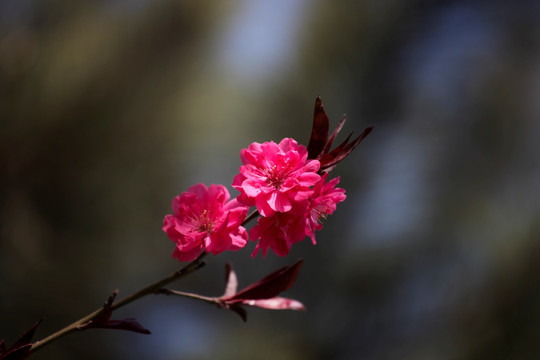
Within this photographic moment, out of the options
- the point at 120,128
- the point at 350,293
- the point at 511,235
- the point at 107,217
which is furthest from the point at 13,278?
the point at 511,235

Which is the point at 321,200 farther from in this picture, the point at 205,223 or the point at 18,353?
the point at 18,353

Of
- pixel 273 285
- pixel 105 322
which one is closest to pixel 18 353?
pixel 105 322

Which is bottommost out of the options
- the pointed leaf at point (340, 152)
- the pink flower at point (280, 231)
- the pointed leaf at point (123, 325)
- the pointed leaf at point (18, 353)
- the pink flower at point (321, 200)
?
the pointed leaf at point (18, 353)

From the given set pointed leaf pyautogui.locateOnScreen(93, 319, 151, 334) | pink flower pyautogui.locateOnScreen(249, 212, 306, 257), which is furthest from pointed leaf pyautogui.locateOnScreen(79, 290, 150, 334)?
pink flower pyautogui.locateOnScreen(249, 212, 306, 257)

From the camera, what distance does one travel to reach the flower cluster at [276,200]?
328mm

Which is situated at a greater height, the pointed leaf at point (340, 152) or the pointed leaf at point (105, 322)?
the pointed leaf at point (340, 152)

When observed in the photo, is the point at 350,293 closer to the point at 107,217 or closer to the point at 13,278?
the point at 107,217

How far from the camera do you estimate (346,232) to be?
5.78 feet

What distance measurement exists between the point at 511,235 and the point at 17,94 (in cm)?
181

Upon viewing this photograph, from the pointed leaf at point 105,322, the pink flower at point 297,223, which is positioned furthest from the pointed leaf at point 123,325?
the pink flower at point 297,223

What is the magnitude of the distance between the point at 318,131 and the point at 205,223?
115 millimetres

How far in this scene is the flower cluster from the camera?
1.08 feet

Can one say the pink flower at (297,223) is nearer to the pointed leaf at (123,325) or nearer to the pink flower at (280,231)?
the pink flower at (280,231)

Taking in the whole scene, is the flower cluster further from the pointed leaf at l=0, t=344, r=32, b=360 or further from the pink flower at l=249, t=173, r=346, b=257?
the pointed leaf at l=0, t=344, r=32, b=360
